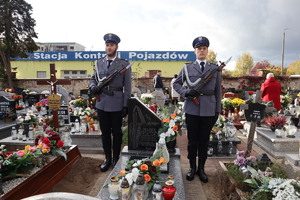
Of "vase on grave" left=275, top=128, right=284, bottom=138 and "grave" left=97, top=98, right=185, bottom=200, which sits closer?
"grave" left=97, top=98, right=185, bottom=200

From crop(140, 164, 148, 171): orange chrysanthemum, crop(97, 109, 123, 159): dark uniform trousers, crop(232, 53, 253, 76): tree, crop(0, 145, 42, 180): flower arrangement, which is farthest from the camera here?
crop(232, 53, 253, 76): tree

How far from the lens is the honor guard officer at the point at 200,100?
3322 mm

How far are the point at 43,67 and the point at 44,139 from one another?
24017 millimetres

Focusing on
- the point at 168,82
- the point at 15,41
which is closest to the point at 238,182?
the point at 168,82

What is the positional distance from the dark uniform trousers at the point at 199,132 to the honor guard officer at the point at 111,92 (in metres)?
1.14

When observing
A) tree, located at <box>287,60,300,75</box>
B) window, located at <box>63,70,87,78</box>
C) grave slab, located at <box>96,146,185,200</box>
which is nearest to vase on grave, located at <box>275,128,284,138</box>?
grave slab, located at <box>96,146,185,200</box>

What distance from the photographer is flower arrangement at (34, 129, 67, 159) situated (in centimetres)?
359

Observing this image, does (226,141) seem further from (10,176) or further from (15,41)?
(15,41)

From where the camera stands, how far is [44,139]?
3.63 meters

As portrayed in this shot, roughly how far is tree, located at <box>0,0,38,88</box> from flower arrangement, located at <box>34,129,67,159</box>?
50.7 feet

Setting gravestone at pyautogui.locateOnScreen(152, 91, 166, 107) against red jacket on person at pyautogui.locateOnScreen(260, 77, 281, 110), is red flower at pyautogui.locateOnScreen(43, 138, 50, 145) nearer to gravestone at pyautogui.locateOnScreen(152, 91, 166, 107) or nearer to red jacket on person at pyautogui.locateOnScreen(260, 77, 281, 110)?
gravestone at pyautogui.locateOnScreen(152, 91, 166, 107)

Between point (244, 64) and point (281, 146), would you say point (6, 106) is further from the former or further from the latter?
point (244, 64)

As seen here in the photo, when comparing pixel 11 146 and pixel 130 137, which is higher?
pixel 130 137

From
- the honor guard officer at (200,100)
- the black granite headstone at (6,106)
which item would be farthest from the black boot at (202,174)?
the black granite headstone at (6,106)
